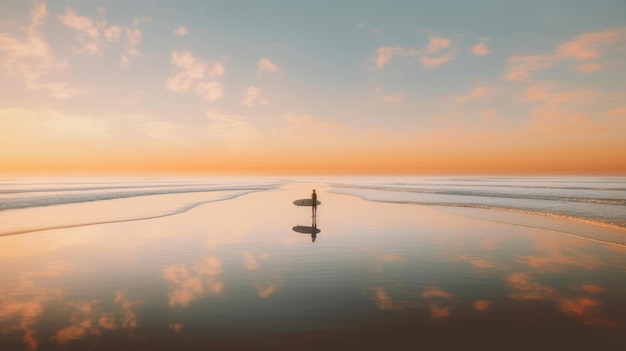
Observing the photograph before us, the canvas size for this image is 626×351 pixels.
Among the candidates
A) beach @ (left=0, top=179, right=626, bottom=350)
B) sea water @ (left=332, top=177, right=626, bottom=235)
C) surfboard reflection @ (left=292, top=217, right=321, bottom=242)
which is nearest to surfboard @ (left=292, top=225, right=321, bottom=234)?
surfboard reflection @ (left=292, top=217, right=321, bottom=242)

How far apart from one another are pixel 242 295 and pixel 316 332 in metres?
3.39

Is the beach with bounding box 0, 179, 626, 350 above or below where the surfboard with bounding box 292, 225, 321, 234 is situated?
below

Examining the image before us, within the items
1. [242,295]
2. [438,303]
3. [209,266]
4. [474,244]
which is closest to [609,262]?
[474,244]

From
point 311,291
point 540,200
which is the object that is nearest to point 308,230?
point 311,291

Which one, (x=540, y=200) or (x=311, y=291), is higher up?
(x=540, y=200)

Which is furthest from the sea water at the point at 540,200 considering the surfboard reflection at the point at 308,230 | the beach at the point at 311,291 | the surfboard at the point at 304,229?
the surfboard at the point at 304,229

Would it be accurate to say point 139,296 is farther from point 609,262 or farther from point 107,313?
point 609,262

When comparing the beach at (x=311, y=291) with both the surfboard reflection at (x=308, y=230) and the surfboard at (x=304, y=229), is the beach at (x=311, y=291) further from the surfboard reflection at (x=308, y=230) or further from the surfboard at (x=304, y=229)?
the surfboard at (x=304, y=229)

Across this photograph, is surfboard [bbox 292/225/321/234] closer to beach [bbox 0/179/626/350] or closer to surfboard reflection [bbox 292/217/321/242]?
surfboard reflection [bbox 292/217/321/242]

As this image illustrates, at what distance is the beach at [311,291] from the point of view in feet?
25.5

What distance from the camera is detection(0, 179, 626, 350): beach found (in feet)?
25.5

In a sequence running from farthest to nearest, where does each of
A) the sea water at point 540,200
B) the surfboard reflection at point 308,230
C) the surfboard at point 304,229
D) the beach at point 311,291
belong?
the sea water at point 540,200 → the surfboard at point 304,229 → the surfboard reflection at point 308,230 → the beach at point 311,291

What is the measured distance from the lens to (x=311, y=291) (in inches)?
427

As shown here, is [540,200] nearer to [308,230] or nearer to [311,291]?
[308,230]
